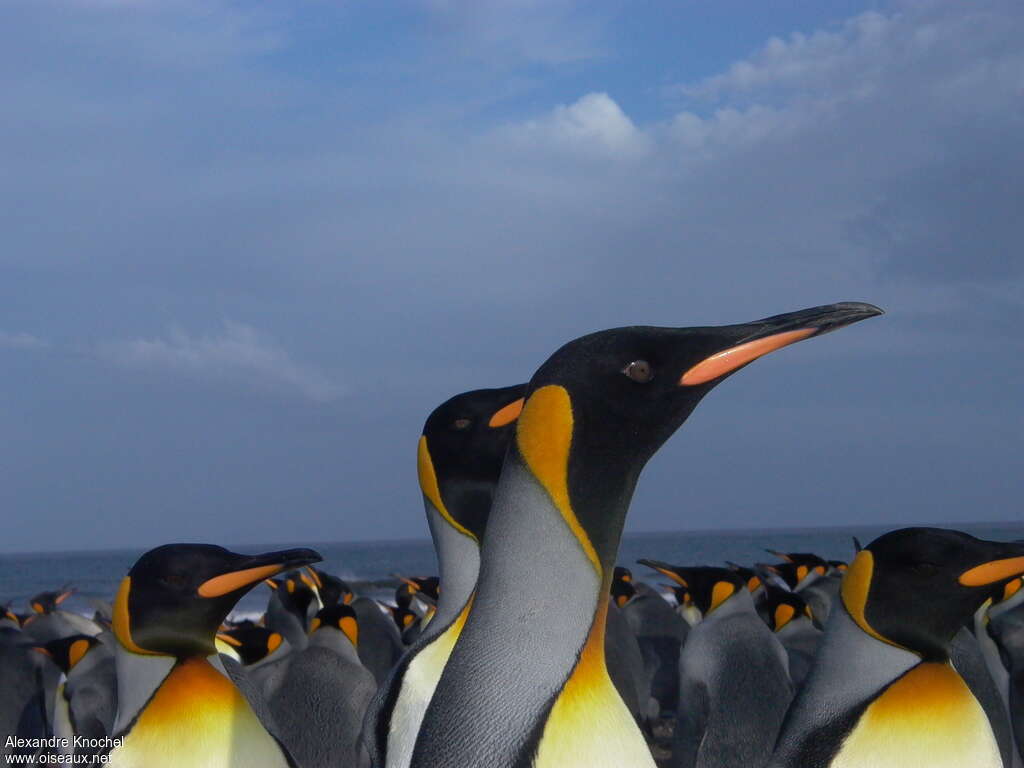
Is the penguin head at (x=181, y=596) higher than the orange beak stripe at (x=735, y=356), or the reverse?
the orange beak stripe at (x=735, y=356)

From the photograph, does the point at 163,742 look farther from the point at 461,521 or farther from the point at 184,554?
the point at 461,521

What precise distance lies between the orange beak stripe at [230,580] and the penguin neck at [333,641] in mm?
4098

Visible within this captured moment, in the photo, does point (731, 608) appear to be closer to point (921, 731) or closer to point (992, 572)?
point (992, 572)

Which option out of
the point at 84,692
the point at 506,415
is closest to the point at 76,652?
the point at 84,692

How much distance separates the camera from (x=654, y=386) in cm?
243

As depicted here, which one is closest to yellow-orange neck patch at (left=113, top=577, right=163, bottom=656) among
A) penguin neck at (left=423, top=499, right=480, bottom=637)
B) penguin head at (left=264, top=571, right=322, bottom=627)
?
penguin neck at (left=423, top=499, right=480, bottom=637)

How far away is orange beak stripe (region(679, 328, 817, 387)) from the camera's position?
2346mm

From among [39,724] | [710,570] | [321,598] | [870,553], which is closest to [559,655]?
[870,553]

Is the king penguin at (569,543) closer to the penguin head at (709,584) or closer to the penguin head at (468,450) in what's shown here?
the penguin head at (468,450)

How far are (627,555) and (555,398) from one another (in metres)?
83.9

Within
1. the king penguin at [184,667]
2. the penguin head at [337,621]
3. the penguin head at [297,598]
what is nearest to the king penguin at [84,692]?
the penguin head at [337,621]

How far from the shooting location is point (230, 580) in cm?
378

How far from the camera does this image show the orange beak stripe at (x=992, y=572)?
11.7 feet

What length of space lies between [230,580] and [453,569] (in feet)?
2.83
